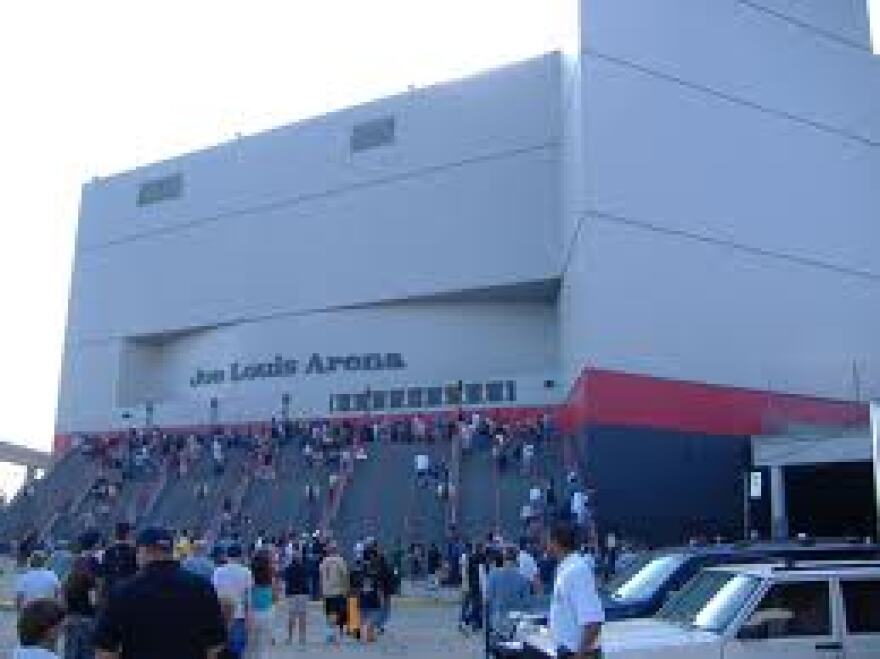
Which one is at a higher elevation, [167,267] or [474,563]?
[167,267]

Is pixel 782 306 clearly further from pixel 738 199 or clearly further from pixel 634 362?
pixel 634 362

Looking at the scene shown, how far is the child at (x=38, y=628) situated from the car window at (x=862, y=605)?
17.7 feet

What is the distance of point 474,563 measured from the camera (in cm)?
2069

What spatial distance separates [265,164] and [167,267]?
724 centimetres

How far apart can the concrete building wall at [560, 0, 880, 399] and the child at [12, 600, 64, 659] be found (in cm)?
3102

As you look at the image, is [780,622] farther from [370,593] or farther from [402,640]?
[370,593]

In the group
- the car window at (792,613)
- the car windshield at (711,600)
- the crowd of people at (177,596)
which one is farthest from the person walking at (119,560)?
the car window at (792,613)

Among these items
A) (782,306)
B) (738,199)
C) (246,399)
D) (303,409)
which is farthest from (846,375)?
(246,399)

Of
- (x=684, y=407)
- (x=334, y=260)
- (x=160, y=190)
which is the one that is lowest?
(x=684, y=407)

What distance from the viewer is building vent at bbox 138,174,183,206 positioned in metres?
57.0

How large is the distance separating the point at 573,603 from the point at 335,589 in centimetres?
1306

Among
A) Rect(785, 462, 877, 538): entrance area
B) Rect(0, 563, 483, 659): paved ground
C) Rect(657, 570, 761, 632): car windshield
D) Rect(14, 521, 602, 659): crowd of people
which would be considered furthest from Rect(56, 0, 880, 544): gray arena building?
Rect(657, 570, 761, 632): car windshield

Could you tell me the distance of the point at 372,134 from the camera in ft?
164

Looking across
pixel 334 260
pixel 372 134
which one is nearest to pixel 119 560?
pixel 334 260
